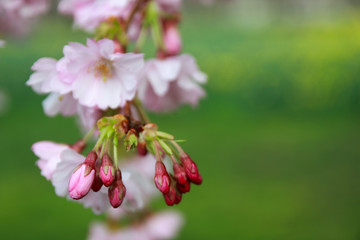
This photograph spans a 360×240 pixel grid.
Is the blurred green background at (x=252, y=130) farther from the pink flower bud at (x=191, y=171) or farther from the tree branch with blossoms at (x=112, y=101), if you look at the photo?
the pink flower bud at (x=191, y=171)

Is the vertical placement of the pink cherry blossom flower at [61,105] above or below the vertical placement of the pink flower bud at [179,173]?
above

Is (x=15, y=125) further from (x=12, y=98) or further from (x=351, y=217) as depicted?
(x=351, y=217)

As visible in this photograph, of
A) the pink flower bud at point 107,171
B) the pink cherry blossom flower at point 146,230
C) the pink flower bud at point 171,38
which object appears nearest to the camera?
the pink flower bud at point 107,171

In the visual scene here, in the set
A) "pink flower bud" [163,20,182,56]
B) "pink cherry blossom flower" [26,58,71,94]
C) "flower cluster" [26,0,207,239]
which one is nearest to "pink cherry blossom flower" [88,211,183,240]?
"flower cluster" [26,0,207,239]

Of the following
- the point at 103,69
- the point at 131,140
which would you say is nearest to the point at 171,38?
the point at 103,69

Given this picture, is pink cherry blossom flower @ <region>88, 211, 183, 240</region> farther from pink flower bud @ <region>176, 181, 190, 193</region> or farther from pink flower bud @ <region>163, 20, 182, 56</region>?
pink flower bud @ <region>176, 181, 190, 193</region>

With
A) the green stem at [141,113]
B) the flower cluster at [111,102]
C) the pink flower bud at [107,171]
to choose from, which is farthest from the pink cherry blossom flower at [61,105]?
the pink flower bud at [107,171]

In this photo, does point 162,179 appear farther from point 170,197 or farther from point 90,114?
point 90,114
